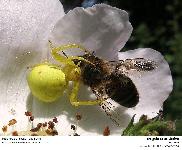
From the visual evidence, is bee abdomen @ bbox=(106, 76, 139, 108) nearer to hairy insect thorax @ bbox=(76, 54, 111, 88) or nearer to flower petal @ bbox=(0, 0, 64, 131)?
hairy insect thorax @ bbox=(76, 54, 111, 88)

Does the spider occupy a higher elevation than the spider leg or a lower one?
lower

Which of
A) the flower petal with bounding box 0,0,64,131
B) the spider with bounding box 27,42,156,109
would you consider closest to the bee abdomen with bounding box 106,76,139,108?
the spider with bounding box 27,42,156,109

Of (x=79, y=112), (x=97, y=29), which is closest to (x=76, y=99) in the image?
(x=79, y=112)

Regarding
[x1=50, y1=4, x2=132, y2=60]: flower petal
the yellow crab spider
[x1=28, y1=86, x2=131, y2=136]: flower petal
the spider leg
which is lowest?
[x1=28, y1=86, x2=131, y2=136]: flower petal

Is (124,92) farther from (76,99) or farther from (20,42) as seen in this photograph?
(20,42)

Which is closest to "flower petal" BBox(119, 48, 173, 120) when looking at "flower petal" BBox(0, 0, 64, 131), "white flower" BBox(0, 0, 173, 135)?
"white flower" BBox(0, 0, 173, 135)
